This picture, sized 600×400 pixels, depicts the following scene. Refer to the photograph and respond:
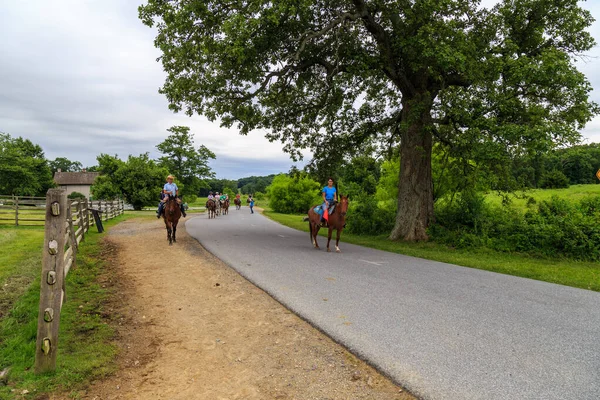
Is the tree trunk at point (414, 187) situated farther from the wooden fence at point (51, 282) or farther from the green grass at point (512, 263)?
the wooden fence at point (51, 282)

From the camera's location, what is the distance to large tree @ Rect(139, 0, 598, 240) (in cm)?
1139

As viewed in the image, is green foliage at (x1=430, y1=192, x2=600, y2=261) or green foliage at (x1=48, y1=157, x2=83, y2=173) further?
green foliage at (x1=48, y1=157, x2=83, y2=173)

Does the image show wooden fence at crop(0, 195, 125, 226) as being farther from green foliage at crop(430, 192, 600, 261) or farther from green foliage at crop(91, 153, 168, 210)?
green foliage at crop(91, 153, 168, 210)

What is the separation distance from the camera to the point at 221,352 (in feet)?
14.7

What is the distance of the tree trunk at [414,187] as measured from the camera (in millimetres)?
15188

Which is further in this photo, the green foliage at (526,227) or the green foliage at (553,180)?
the green foliage at (553,180)

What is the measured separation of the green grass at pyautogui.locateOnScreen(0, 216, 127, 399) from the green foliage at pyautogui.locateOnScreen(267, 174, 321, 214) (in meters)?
39.8

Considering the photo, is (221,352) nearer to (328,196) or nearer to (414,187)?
(328,196)

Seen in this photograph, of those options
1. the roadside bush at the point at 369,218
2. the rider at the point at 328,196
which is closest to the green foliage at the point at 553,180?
the roadside bush at the point at 369,218

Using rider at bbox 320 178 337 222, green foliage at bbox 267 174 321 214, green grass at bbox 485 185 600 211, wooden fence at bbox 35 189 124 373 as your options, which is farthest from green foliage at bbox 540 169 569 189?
wooden fence at bbox 35 189 124 373

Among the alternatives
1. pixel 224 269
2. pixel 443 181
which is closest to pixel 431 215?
pixel 443 181

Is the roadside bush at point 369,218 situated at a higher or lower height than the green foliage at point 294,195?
lower

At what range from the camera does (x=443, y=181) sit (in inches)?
754

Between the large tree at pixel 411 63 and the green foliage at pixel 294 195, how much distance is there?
30.6m
